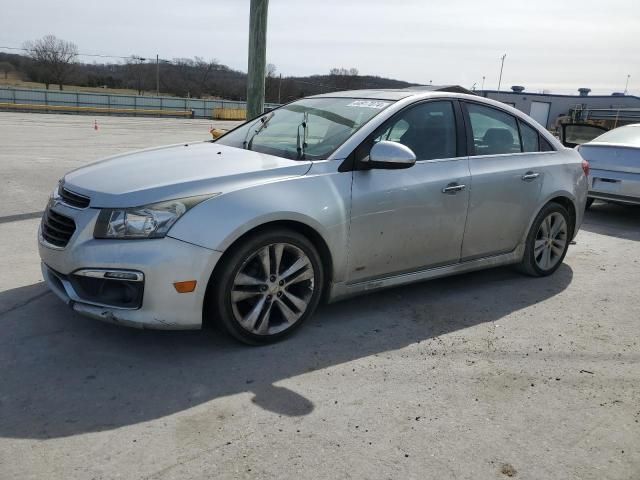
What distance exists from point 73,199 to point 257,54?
423 centimetres

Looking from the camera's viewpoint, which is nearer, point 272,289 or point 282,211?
point 282,211

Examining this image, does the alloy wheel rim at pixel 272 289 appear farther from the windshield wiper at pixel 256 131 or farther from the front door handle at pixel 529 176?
the front door handle at pixel 529 176

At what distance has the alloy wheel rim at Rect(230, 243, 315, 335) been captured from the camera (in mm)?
3512

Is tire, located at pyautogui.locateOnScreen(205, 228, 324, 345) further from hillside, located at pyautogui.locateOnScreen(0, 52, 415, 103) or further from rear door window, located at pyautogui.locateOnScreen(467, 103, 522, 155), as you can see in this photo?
hillside, located at pyautogui.locateOnScreen(0, 52, 415, 103)

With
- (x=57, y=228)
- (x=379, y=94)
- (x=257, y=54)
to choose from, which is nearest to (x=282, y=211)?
Result: (x=57, y=228)

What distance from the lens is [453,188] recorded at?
171 inches

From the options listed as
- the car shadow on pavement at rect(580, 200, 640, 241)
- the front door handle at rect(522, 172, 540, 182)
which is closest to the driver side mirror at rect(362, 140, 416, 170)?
the front door handle at rect(522, 172, 540, 182)

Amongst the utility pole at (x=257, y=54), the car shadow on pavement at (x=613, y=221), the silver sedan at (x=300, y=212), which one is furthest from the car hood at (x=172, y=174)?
the car shadow on pavement at (x=613, y=221)

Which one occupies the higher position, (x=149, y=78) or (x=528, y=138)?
(x=149, y=78)

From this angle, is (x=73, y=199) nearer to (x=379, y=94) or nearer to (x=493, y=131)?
(x=379, y=94)

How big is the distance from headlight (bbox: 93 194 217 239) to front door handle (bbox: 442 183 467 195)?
6.55 ft

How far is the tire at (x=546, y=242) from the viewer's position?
5191 millimetres

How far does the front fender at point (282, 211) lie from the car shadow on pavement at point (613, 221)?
5174mm

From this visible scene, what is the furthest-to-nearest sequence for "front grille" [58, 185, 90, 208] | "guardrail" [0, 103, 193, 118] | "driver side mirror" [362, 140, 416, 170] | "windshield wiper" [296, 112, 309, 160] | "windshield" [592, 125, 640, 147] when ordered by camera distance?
"guardrail" [0, 103, 193, 118]
"windshield" [592, 125, 640, 147]
"windshield wiper" [296, 112, 309, 160]
"driver side mirror" [362, 140, 416, 170]
"front grille" [58, 185, 90, 208]
